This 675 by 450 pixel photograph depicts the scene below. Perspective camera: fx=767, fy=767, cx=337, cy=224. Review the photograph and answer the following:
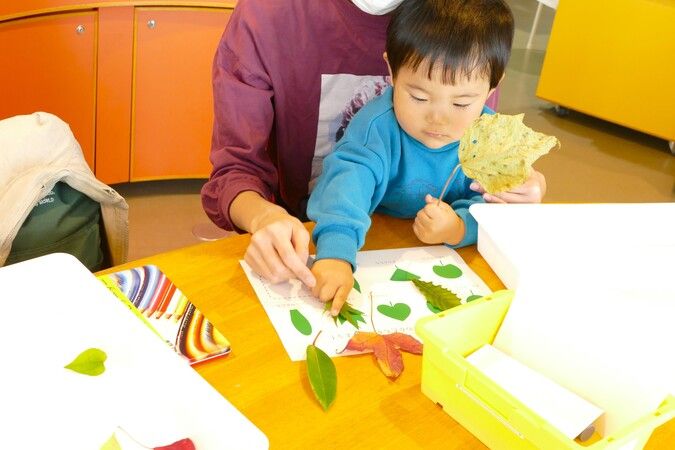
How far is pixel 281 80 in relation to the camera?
3.96 ft

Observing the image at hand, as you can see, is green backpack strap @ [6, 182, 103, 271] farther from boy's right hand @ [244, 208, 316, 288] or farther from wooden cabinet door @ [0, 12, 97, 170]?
wooden cabinet door @ [0, 12, 97, 170]

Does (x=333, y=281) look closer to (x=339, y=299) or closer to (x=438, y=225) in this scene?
(x=339, y=299)

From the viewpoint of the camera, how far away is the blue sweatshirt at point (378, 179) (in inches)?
39.0

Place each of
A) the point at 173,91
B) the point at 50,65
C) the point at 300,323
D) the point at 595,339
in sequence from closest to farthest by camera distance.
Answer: the point at 595,339, the point at 300,323, the point at 50,65, the point at 173,91

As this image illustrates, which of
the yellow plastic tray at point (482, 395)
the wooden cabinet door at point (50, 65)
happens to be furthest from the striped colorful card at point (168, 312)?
the wooden cabinet door at point (50, 65)

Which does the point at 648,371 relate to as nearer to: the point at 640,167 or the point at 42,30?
the point at 42,30

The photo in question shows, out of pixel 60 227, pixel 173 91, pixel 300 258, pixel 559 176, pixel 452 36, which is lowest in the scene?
pixel 559 176

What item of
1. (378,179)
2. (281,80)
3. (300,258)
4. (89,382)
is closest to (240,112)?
(281,80)

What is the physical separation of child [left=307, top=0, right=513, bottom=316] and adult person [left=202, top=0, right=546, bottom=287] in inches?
3.8

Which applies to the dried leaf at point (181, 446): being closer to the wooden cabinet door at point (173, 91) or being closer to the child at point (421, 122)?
the child at point (421, 122)

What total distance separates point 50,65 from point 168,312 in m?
1.53

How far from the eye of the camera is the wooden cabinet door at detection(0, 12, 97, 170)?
6.81 feet

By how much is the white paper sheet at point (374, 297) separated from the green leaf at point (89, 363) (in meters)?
0.20

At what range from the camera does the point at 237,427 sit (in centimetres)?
66
